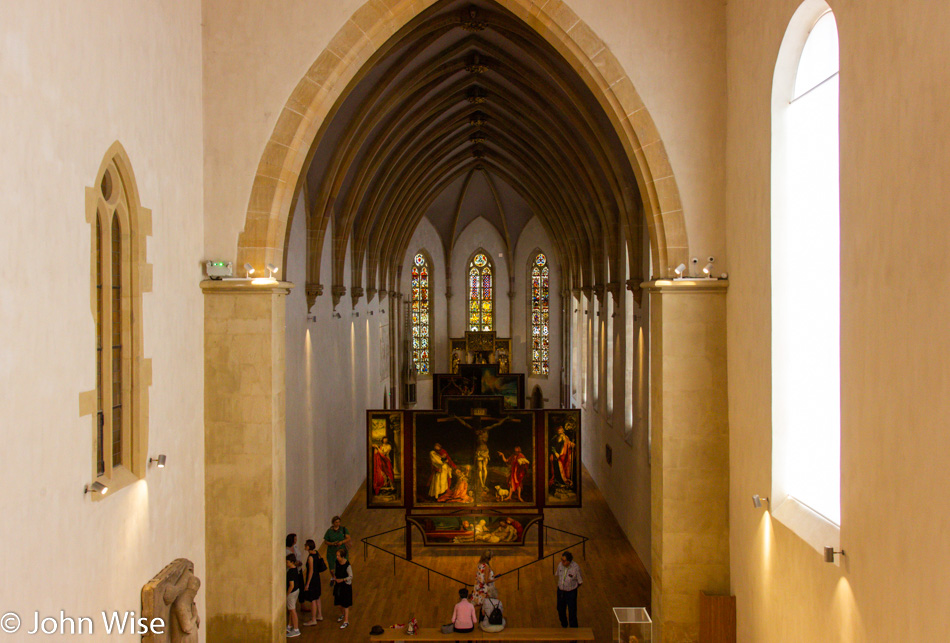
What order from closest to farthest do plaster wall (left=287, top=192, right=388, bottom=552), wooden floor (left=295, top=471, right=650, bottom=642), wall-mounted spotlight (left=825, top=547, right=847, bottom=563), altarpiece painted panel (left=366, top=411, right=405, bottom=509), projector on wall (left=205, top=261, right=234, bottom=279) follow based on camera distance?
wall-mounted spotlight (left=825, top=547, right=847, bottom=563), projector on wall (left=205, top=261, right=234, bottom=279), wooden floor (left=295, top=471, right=650, bottom=642), plaster wall (left=287, top=192, right=388, bottom=552), altarpiece painted panel (left=366, top=411, right=405, bottom=509)

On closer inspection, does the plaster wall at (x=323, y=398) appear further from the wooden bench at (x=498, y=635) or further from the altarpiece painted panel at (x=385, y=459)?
the wooden bench at (x=498, y=635)

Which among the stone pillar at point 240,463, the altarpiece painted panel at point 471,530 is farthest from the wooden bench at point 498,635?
the altarpiece painted panel at point 471,530

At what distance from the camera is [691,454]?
905 cm

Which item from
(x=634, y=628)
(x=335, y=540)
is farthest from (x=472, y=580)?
(x=634, y=628)

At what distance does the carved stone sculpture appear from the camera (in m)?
7.13

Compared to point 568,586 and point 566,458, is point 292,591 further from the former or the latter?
point 566,458

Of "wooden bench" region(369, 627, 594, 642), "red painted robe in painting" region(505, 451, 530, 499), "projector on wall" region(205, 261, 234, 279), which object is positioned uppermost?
"projector on wall" region(205, 261, 234, 279)

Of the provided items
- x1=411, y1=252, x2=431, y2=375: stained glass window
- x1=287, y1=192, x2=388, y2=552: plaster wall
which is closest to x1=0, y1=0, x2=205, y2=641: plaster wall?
x1=287, y1=192, x2=388, y2=552: plaster wall

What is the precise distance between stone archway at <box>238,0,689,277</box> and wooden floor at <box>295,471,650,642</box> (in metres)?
5.61

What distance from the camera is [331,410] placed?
17078 millimetres

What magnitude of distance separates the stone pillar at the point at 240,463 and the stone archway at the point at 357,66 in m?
0.70

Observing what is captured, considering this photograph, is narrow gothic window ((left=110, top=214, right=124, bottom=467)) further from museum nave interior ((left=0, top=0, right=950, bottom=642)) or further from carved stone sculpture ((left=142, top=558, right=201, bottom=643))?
carved stone sculpture ((left=142, top=558, right=201, bottom=643))

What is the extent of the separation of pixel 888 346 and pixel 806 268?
85.4 inches

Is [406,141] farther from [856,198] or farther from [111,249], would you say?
[856,198]
